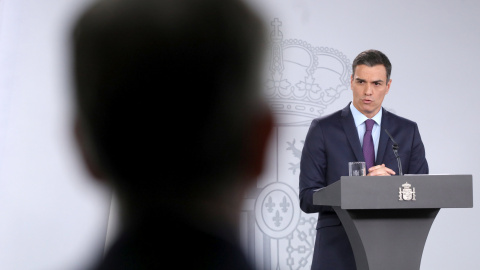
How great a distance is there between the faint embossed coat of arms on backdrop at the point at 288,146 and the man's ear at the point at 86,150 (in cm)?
94

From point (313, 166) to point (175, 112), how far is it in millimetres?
1615

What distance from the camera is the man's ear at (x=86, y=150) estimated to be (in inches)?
130

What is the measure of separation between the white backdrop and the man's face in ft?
4.69

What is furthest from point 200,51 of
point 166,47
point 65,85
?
point 65,85

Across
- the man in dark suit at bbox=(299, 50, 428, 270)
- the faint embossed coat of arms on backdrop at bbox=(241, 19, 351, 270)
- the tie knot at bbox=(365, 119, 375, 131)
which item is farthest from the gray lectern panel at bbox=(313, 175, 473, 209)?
the faint embossed coat of arms on backdrop at bbox=(241, 19, 351, 270)

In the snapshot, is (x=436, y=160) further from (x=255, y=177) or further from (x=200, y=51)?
(x=200, y=51)

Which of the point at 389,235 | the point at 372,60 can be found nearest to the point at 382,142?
the point at 372,60

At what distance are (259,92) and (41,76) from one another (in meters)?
1.33

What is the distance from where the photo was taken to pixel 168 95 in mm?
3504

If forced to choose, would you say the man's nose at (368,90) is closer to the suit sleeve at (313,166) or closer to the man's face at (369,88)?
the man's face at (369,88)

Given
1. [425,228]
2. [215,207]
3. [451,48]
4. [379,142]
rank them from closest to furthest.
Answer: [425,228] → [379,142] → [215,207] → [451,48]

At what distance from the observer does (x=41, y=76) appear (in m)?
3.43

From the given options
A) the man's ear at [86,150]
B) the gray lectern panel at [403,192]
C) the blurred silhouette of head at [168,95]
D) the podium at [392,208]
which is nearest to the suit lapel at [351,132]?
the podium at [392,208]

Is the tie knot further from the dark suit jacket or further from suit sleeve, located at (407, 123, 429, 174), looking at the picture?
suit sleeve, located at (407, 123, 429, 174)
